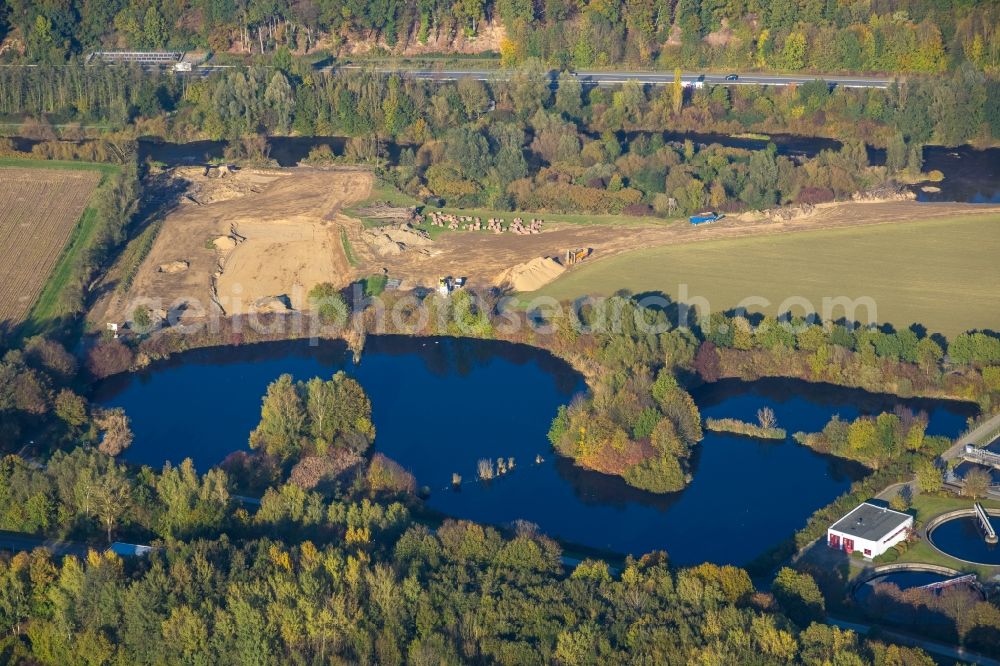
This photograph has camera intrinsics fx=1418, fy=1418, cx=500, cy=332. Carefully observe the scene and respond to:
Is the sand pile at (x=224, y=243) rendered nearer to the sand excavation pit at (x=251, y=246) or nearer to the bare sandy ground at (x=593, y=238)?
the sand excavation pit at (x=251, y=246)

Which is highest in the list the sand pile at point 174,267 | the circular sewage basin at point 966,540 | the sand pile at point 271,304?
the sand pile at point 174,267

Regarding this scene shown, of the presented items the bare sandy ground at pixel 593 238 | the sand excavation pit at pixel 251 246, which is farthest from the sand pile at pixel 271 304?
the bare sandy ground at pixel 593 238

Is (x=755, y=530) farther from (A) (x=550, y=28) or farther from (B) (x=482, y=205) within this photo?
(A) (x=550, y=28)

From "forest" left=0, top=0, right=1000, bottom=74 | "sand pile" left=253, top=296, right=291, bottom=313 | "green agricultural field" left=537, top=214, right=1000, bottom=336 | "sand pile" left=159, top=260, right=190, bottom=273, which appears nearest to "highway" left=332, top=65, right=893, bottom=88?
"forest" left=0, top=0, right=1000, bottom=74

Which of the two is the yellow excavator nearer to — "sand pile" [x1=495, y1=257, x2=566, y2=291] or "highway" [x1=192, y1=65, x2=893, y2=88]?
"sand pile" [x1=495, y1=257, x2=566, y2=291]

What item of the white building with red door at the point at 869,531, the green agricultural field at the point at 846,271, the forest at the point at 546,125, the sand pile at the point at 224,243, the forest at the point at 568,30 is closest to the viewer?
the white building with red door at the point at 869,531

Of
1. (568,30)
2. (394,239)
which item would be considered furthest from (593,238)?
(568,30)

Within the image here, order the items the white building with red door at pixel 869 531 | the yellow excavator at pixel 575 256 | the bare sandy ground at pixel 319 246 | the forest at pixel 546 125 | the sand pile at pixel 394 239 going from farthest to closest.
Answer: the forest at pixel 546 125 → the sand pile at pixel 394 239 → the yellow excavator at pixel 575 256 → the bare sandy ground at pixel 319 246 → the white building with red door at pixel 869 531

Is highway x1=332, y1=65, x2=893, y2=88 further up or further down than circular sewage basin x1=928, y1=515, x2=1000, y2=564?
further up
